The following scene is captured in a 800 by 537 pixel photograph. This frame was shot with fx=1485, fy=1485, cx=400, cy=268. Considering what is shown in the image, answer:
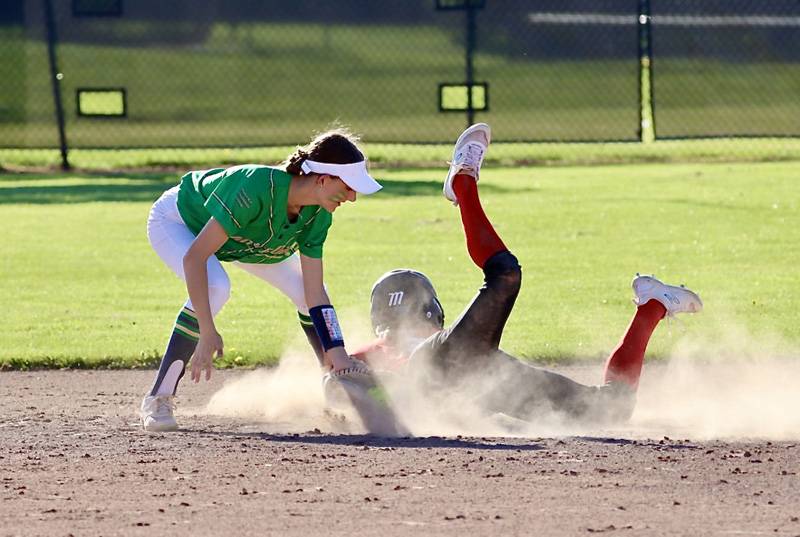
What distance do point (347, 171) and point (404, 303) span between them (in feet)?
3.57

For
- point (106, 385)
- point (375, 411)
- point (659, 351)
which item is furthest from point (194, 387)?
point (659, 351)

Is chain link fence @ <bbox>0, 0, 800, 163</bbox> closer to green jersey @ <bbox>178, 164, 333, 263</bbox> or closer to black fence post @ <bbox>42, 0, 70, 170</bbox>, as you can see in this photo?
black fence post @ <bbox>42, 0, 70, 170</bbox>

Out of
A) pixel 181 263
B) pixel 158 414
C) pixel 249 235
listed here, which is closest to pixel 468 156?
pixel 249 235

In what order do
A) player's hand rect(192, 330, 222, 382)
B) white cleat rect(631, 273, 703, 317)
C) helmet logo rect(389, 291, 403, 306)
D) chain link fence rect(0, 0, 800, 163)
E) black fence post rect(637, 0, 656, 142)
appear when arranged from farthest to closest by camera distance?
chain link fence rect(0, 0, 800, 163) → black fence post rect(637, 0, 656, 142) → helmet logo rect(389, 291, 403, 306) → white cleat rect(631, 273, 703, 317) → player's hand rect(192, 330, 222, 382)

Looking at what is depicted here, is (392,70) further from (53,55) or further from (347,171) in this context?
(347,171)

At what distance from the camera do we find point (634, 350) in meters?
6.85

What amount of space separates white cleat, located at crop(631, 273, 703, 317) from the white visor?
151 centimetres

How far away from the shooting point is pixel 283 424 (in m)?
7.06

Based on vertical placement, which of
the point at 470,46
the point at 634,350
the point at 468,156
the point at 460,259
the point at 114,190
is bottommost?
the point at 460,259

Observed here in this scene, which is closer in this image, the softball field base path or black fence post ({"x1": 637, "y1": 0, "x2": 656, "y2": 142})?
the softball field base path

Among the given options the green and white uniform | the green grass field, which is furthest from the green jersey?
the green grass field

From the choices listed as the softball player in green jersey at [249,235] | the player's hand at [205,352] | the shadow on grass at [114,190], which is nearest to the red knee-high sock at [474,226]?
the softball player in green jersey at [249,235]

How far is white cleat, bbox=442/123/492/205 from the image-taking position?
6891 mm

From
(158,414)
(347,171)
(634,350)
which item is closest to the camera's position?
(347,171)
